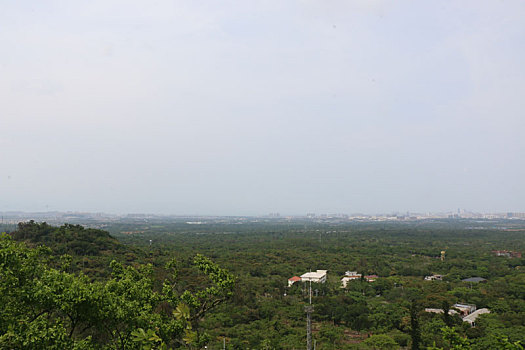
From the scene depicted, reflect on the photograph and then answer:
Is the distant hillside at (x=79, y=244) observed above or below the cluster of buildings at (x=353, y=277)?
above

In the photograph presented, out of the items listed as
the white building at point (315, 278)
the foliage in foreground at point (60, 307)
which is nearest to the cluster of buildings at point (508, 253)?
the white building at point (315, 278)

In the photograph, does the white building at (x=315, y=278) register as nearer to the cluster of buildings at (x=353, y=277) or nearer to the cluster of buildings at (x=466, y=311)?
the cluster of buildings at (x=353, y=277)

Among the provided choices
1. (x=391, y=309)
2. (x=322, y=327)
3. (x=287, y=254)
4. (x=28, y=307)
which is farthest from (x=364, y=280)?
(x=28, y=307)

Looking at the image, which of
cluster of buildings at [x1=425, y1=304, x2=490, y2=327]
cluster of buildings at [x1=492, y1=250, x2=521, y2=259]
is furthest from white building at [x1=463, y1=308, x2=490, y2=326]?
cluster of buildings at [x1=492, y1=250, x2=521, y2=259]

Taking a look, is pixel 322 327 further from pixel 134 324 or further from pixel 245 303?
pixel 134 324

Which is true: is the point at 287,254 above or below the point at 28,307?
below

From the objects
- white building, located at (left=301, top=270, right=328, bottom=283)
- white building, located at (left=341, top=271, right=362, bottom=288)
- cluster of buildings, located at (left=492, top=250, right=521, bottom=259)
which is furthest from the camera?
cluster of buildings, located at (left=492, top=250, right=521, bottom=259)

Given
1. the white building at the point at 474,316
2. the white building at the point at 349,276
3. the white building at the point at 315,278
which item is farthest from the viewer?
the white building at the point at 349,276

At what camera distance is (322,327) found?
2166 centimetres

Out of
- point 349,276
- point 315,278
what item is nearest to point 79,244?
point 315,278

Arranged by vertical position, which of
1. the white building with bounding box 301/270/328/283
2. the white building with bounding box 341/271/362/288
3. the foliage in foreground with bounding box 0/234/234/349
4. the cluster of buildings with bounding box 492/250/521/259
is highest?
the foliage in foreground with bounding box 0/234/234/349

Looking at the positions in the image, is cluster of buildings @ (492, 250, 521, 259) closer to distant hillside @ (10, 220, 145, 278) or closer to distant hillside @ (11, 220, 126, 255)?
distant hillside @ (10, 220, 145, 278)

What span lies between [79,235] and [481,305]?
3781cm

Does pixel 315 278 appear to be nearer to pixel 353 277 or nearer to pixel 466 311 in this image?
pixel 353 277
